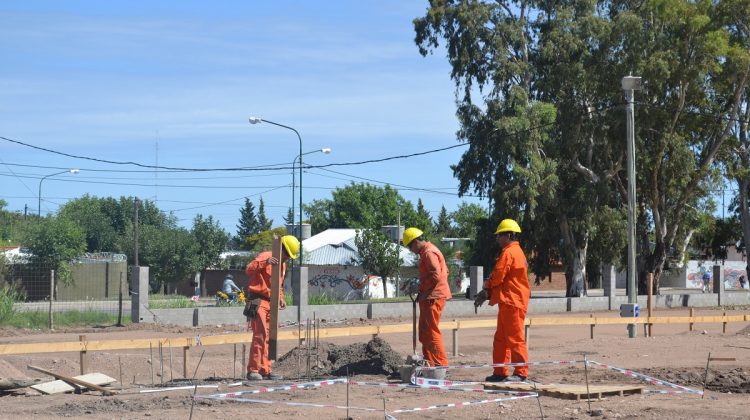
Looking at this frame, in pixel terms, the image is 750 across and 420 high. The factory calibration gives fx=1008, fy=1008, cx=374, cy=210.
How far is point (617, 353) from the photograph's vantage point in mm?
17719

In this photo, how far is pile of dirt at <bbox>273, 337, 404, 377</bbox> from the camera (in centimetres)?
1388

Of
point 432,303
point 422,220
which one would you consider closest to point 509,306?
point 432,303

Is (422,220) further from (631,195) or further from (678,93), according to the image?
(631,195)

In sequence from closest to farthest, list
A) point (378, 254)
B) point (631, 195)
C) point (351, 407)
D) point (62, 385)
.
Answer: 1. point (351, 407)
2. point (62, 385)
3. point (631, 195)
4. point (378, 254)

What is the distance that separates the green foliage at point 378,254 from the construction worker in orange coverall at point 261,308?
153ft

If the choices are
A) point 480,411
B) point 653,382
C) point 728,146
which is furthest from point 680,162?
point 480,411

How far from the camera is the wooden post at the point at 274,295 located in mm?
12828

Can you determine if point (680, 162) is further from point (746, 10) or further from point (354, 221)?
→ point (354, 221)

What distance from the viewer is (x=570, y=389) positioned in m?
11.5

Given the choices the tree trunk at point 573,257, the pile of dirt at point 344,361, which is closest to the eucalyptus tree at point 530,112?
the tree trunk at point 573,257

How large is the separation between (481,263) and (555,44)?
1214 cm

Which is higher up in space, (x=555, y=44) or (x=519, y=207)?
(x=555, y=44)

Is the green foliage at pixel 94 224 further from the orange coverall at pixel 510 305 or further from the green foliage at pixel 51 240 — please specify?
the orange coverall at pixel 510 305

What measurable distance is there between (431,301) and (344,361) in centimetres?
250
